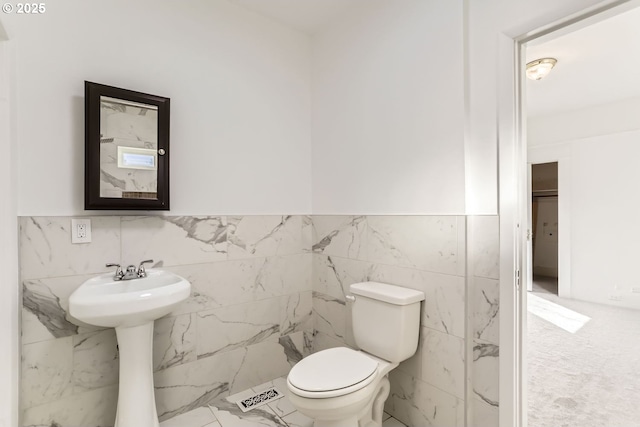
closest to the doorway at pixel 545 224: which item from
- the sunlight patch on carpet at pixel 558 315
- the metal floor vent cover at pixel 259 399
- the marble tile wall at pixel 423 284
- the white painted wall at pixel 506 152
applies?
the sunlight patch on carpet at pixel 558 315

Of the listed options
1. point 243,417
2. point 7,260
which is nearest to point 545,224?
point 243,417

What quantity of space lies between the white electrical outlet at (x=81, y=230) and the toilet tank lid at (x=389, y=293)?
1476 millimetres

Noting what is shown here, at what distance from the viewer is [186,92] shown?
76.9 inches

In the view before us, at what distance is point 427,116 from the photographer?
1733 mm

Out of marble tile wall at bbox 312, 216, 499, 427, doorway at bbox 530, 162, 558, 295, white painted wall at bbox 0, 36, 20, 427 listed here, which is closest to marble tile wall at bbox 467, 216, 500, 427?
marble tile wall at bbox 312, 216, 499, 427

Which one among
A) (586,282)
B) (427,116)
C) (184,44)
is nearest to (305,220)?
(427,116)

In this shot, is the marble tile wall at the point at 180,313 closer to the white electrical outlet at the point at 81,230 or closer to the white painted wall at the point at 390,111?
the white electrical outlet at the point at 81,230

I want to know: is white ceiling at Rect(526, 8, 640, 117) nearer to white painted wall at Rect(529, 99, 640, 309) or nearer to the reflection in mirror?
white painted wall at Rect(529, 99, 640, 309)

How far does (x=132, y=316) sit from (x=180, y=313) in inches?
23.2

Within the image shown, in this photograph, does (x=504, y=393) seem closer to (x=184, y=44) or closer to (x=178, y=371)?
(x=178, y=371)

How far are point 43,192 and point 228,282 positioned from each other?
1.09 m

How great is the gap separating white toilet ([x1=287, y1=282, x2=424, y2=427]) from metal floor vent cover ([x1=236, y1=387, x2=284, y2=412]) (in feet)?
1.94

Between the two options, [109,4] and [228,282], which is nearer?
[109,4]

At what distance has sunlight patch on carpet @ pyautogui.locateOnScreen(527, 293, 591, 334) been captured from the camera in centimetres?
333
